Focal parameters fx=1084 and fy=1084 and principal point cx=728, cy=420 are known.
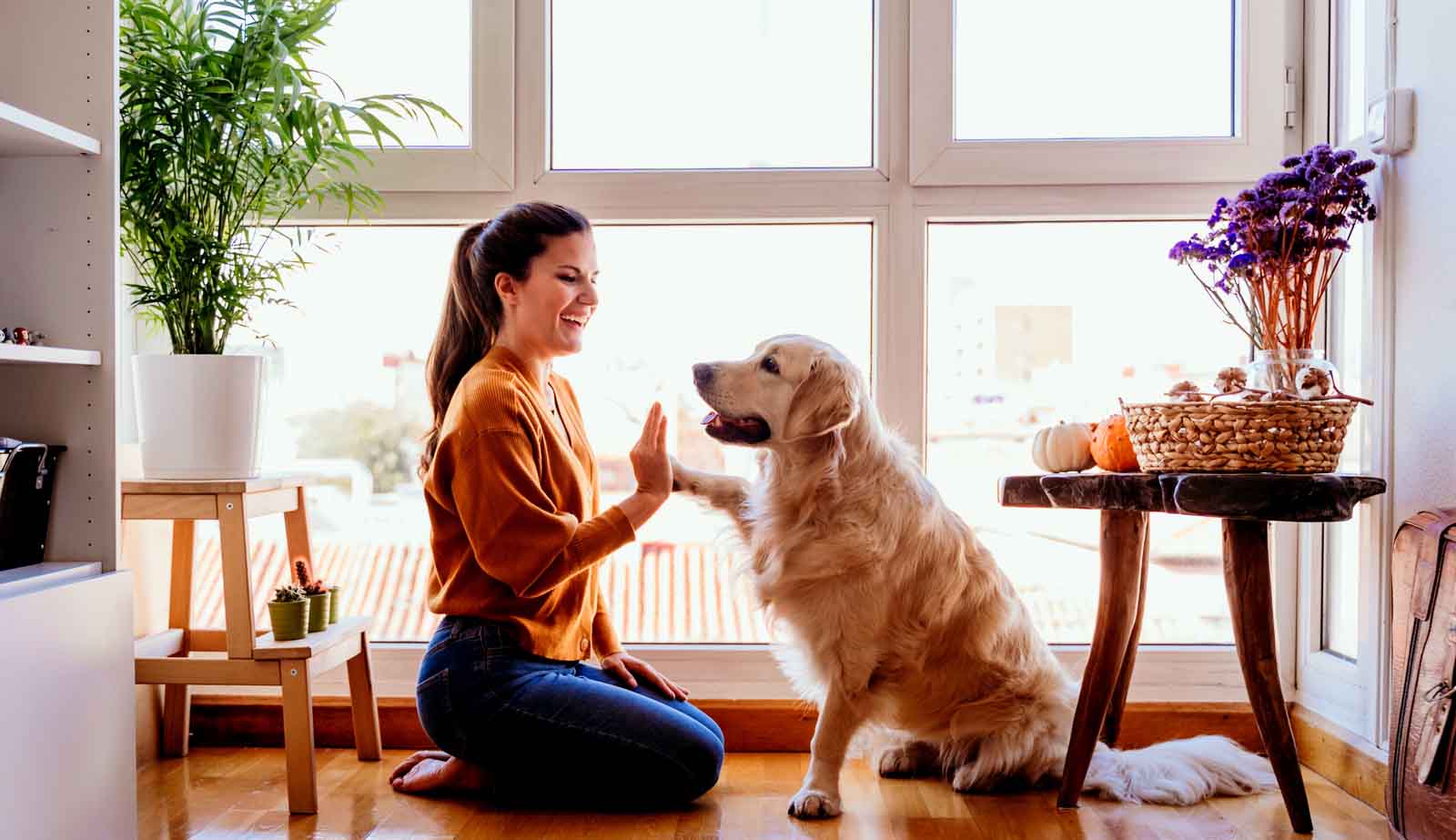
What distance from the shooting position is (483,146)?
2650 mm

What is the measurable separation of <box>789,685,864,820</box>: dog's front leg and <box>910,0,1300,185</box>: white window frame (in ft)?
4.18

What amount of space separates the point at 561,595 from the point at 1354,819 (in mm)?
1617

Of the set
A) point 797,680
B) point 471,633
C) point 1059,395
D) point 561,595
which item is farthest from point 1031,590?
point 471,633

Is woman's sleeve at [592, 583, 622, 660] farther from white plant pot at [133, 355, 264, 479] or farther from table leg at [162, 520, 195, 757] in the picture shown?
table leg at [162, 520, 195, 757]

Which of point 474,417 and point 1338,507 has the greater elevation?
point 474,417

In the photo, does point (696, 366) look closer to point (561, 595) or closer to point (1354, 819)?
point (561, 595)

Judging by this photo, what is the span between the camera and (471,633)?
2.13 m

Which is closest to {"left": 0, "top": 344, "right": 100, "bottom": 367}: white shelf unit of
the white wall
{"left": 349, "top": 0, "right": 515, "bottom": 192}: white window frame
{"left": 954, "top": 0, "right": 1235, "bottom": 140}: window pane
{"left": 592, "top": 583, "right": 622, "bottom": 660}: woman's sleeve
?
{"left": 349, "top": 0, "right": 515, "bottom": 192}: white window frame

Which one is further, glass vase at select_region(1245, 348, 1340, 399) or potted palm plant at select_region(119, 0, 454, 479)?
potted palm plant at select_region(119, 0, 454, 479)

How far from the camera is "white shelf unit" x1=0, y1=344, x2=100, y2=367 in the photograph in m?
1.60

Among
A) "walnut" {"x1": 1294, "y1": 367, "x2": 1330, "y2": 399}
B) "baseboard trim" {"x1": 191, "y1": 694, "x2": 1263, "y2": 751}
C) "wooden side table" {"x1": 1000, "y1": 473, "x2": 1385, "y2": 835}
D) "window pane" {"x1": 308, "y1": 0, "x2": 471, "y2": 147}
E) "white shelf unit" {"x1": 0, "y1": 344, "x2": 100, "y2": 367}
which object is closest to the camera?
"white shelf unit" {"x1": 0, "y1": 344, "x2": 100, "y2": 367}

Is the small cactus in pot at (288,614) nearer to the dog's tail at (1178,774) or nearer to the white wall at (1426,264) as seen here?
the dog's tail at (1178,774)

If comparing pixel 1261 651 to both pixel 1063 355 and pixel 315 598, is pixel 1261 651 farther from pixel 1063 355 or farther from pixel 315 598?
pixel 315 598

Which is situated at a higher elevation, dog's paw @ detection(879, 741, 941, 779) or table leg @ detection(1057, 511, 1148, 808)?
table leg @ detection(1057, 511, 1148, 808)
